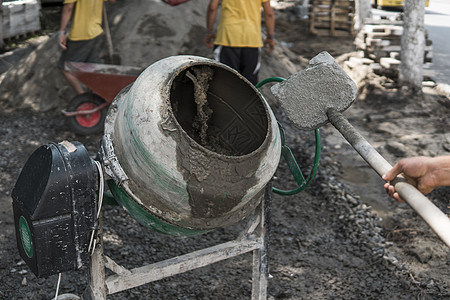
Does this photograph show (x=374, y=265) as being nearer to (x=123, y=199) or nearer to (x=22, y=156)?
(x=123, y=199)

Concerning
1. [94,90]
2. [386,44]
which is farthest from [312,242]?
[386,44]

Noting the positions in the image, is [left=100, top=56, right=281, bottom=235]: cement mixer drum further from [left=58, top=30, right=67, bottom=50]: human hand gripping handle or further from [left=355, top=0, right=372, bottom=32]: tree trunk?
[left=355, top=0, right=372, bottom=32]: tree trunk

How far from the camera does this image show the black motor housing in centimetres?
218

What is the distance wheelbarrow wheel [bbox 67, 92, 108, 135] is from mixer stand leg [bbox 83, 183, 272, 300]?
10.1ft

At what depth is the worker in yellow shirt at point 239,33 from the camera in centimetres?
539

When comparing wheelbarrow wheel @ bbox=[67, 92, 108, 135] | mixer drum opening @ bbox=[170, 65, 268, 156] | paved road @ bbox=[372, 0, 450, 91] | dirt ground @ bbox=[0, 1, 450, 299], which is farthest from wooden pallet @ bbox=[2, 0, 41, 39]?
mixer drum opening @ bbox=[170, 65, 268, 156]

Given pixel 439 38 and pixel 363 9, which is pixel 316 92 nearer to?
pixel 363 9

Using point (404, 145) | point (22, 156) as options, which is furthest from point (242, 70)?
point (22, 156)

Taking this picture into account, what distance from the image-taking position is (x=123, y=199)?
2.50 m

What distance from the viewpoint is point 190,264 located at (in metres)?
2.71

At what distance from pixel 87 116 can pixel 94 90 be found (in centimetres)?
39

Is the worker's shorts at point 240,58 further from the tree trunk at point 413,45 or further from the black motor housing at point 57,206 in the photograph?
the black motor housing at point 57,206

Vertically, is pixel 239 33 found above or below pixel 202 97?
below

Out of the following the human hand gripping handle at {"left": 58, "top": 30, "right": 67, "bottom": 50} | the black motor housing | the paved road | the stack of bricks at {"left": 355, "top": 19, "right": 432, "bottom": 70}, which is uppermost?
the black motor housing
